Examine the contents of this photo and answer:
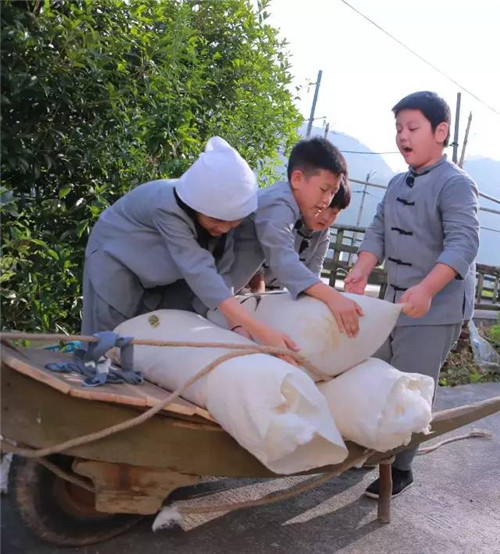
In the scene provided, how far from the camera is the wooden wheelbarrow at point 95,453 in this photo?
1.64 m

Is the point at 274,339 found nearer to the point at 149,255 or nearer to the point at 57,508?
the point at 149,255

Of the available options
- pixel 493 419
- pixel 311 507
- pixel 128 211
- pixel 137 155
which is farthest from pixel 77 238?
pixel 493 419

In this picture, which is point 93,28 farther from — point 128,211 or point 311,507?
point 311,507

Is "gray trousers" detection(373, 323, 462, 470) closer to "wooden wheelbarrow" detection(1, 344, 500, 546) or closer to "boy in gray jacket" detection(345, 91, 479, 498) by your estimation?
"boy in gray jacket" detection(345, 91, 479, 498)

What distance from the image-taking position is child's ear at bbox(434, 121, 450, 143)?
9.16 ft

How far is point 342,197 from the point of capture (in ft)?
8.85

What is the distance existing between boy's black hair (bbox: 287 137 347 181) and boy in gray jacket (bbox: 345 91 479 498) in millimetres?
459

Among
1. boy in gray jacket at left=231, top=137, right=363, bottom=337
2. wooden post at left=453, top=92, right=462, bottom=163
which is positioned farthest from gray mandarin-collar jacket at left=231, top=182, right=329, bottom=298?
wooden post at left=453, top=92, right=462, bottom=163

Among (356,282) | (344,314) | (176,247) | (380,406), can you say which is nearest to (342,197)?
(356,282)

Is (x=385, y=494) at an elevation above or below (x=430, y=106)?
below

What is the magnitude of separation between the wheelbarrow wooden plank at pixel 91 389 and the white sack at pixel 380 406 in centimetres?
51

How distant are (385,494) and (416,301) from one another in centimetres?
79

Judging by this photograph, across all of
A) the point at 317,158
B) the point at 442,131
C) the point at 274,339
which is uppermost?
the point at 442,131

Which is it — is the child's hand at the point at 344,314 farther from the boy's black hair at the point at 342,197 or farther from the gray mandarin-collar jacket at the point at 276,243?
the boy's black hair at the point at 342,197
